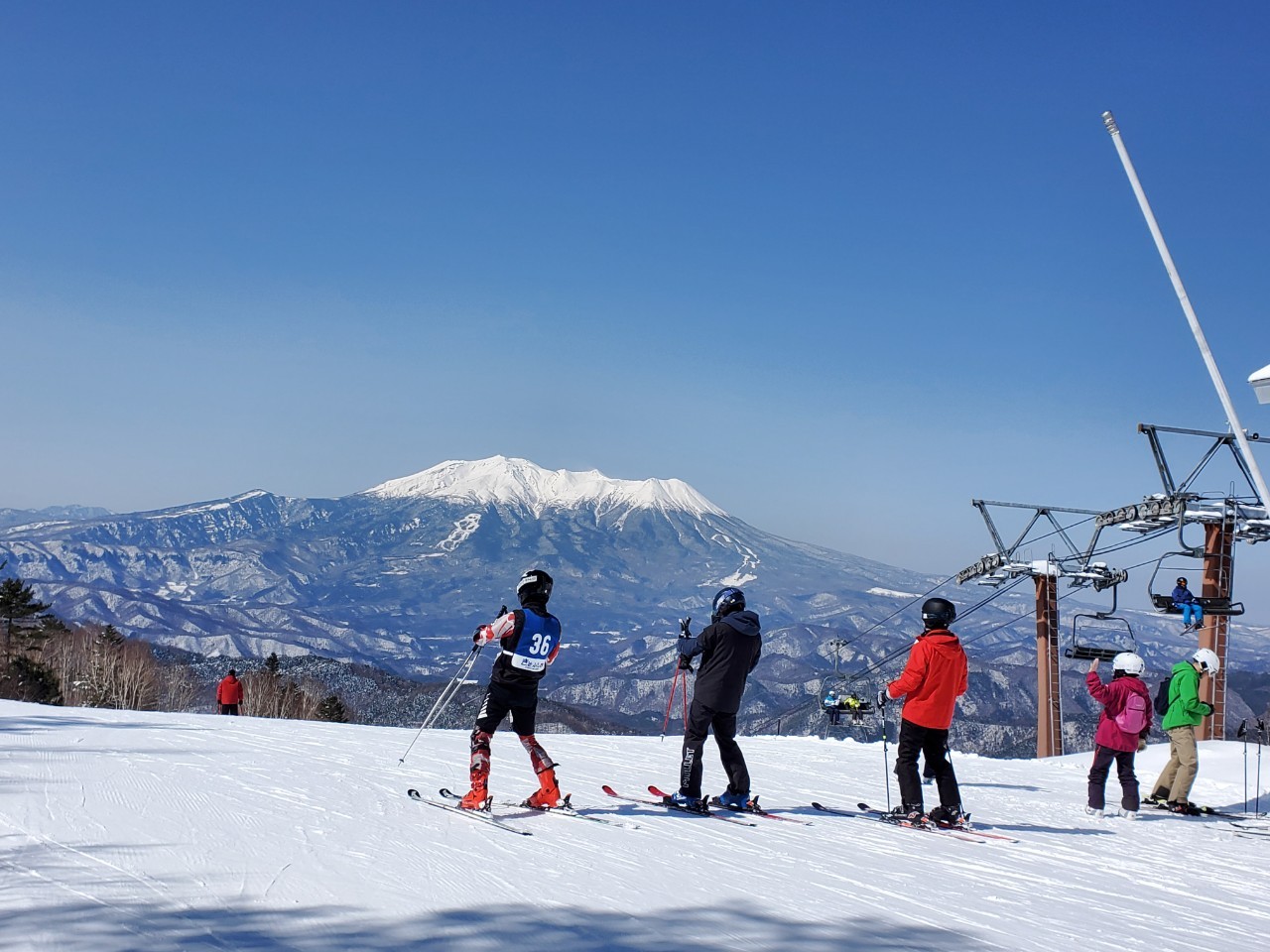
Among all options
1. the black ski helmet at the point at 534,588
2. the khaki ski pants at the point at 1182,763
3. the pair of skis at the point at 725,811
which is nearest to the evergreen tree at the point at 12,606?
the pair of skis at the point at 725,811

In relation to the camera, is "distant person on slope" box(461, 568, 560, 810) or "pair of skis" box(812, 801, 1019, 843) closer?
"distant person on slope" box(461, 568, 560, 810)

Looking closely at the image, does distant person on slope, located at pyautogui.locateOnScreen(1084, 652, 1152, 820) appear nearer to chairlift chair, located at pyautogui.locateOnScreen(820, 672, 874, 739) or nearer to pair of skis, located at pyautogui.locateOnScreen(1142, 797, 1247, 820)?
pair of skis, located at pyautogui.locateOnScreen(1142, 797, 1247, 820)

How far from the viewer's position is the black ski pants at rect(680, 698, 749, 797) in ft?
29.7

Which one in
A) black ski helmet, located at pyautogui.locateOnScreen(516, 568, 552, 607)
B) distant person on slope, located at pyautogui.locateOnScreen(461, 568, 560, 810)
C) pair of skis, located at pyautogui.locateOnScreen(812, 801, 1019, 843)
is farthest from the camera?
pair of skis, located at pyautogui.locateOnScreen(812, 801, 1019, 843)

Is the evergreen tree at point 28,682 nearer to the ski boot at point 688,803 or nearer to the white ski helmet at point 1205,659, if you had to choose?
the ski boot at point 688,803

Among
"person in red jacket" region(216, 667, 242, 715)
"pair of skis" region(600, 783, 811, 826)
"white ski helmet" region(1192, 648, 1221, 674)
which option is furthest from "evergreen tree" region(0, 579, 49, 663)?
"white ski helmet" region(1192, 648, 1221, 674)

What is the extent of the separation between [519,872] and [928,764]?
4.73 meters

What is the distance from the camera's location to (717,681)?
9.10 m

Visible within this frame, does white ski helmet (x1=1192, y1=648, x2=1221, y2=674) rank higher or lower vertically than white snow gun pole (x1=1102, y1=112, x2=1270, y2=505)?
lower

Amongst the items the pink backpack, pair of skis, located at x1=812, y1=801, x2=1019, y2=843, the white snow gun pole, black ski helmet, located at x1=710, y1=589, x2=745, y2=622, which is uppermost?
the white snow gun pole

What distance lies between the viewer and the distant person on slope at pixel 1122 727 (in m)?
11.3

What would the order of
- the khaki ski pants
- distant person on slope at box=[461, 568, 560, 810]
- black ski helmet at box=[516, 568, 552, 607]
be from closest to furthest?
distant person on slope at box=[461, 568, 560, 810], black ski helmet at box=[516, 568, 552, 607], the khaki ski pants

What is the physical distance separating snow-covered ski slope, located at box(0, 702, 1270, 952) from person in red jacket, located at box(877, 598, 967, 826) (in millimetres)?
469

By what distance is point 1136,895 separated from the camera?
678 centimetres
